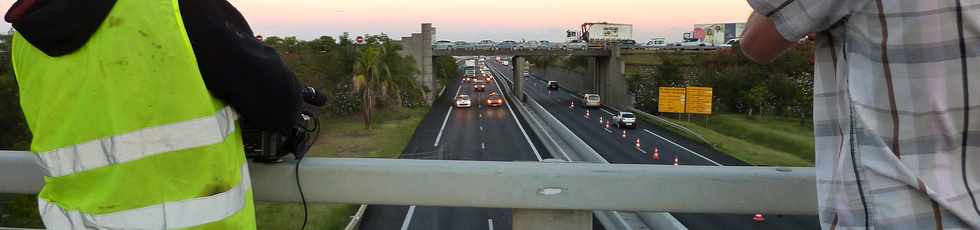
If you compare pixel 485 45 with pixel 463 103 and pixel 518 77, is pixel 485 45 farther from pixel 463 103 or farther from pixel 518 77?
pixel 463 103

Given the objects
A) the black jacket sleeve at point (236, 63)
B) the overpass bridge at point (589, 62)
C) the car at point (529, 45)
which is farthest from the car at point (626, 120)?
the black jacket sleeve at point (236, 63)

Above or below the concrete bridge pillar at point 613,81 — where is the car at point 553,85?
below

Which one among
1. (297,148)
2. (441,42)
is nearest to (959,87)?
(297,148)

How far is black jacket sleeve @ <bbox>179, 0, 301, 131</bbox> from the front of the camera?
1521mm

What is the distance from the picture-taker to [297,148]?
7.28 ft

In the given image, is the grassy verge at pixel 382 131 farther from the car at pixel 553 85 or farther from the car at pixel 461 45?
the car at pixel 553 85

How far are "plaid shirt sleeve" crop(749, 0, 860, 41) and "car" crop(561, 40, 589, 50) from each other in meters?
44.7

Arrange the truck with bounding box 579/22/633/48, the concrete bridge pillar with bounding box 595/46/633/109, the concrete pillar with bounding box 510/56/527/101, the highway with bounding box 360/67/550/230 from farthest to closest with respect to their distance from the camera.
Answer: the concrete pillar with bounding box 510/56/527/101, the truck with bounding box 579/22/633/48, the concrete bridge pillar with bounding box 595/46/633/109, the highway with bounding box 360/67/550/230

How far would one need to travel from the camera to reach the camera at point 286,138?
1.99 m

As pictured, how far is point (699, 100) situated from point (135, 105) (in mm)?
20860

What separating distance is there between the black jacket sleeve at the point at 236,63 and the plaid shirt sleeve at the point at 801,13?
1127 millimetres

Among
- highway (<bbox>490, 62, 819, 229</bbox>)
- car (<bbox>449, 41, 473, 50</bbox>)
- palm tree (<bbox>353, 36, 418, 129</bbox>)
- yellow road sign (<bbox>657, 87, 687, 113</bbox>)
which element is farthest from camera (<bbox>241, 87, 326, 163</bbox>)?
car (<bbox>449, 41, 473, 50</bbox>)

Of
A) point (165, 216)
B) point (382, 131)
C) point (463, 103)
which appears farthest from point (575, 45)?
point (165, 216)

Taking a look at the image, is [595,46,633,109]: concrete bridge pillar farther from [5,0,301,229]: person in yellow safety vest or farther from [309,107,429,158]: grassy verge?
[5,0,301,229]: person in yellow safety vest
